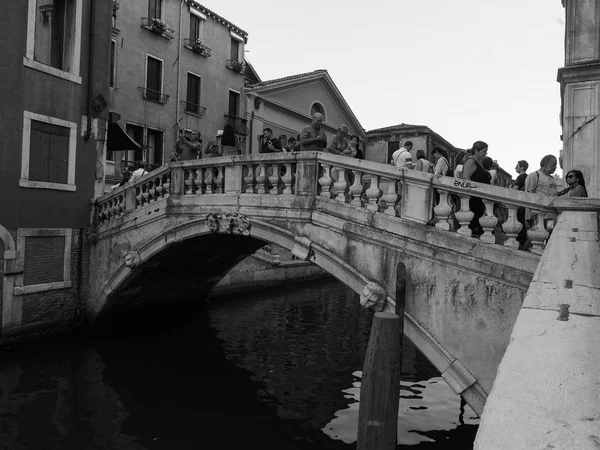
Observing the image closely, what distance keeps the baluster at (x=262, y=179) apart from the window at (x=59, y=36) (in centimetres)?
445

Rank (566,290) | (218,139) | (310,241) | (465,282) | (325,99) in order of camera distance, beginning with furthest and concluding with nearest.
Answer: (325,99) < (218,139) < (310,241) < (465,282) < (566,290)

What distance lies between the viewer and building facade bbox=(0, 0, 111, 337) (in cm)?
864

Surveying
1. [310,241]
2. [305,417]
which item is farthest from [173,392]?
[310,241]

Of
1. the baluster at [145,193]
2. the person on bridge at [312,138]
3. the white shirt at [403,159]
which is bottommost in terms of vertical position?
the baluster at [145,193]

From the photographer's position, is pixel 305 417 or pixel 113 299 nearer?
pixel 305 417

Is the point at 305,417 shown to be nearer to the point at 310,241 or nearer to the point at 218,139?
the point at 310,241

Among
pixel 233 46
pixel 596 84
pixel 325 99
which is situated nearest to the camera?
pixel 596 84

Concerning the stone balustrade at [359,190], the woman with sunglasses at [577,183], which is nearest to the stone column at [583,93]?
the stone balustrade at [359,190]

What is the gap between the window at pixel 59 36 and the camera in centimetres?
924

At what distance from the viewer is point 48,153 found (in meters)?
9.25

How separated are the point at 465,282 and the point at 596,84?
4175 mm

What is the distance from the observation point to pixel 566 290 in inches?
116

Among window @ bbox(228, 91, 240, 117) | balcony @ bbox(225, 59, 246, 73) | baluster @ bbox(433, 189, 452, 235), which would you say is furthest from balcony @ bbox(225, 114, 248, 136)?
baluster @ bbox(433, 189, 452, 235)

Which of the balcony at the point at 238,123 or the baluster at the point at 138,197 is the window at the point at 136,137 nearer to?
the balcony at the point at 238,123
